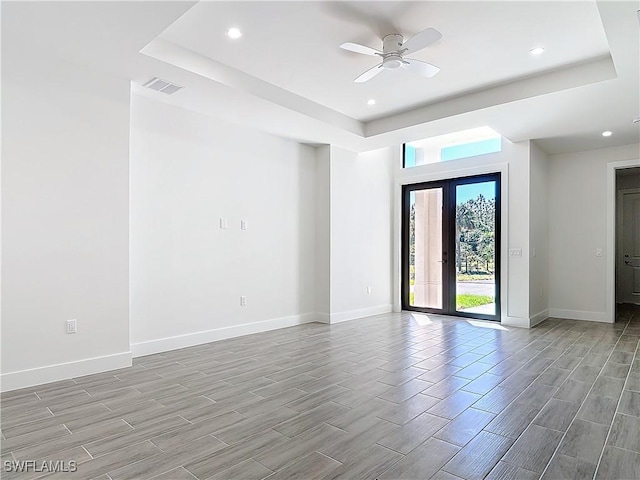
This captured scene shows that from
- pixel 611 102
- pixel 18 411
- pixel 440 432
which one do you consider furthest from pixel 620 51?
pixel 18 411

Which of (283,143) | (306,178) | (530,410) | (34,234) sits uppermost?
(283,143)

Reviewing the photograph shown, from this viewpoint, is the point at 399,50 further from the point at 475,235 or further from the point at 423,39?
the point at 475,235

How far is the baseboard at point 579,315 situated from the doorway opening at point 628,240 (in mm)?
2915

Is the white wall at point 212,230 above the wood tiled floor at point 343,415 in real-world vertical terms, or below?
above

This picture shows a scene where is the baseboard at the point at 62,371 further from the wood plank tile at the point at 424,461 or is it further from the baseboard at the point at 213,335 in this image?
the wood plank tile at the point at 424,461

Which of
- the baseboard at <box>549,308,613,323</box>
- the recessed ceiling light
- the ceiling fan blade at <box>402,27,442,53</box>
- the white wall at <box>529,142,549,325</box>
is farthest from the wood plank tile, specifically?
the baseboard at <box>549,308,613,323</box>

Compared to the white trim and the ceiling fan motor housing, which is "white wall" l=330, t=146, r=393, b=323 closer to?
the ceiling fan motor housing

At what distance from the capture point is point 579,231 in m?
6.40

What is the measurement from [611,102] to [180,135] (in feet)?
16.3

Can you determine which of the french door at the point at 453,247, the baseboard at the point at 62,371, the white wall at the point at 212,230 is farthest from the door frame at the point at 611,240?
the baseboard at the point at 62,371

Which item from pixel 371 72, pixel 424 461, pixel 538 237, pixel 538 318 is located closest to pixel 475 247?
pixel 538 237

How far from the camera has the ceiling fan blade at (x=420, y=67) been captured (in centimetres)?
340

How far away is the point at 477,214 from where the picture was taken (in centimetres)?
651

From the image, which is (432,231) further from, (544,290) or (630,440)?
(630,440)
